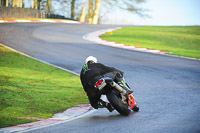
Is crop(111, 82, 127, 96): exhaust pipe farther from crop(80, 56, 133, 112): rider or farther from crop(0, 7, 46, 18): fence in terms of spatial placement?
crop(0, 7, 46, 18): fence

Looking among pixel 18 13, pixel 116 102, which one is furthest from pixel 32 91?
pixel 18 13

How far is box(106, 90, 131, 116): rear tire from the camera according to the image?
7.28m

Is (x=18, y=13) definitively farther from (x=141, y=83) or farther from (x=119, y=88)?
(x=119, y=88)

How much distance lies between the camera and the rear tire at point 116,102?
287 inches

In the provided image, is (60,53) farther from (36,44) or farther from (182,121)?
(182,121)

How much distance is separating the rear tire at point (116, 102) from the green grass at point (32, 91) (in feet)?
5.46

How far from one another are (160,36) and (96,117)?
2360 cm

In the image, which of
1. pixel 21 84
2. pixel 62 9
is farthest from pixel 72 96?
pixel 62 9

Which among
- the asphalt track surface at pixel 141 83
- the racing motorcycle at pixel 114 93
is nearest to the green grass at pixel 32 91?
the asphalt track surface at pixel 141 83

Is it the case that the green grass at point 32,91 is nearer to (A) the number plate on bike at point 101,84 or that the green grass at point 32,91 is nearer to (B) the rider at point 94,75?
(B) the rider at point 94,75

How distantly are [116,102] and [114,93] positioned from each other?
240mm

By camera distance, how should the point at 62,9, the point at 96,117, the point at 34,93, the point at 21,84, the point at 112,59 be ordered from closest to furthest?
1. the point at 96,117
2. the point at 34,93
3. the point at 21,84
4. the point at 112,59
5. the point at 62,9

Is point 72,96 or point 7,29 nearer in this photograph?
point 72,96

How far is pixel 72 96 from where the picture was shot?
10453 millimetres
